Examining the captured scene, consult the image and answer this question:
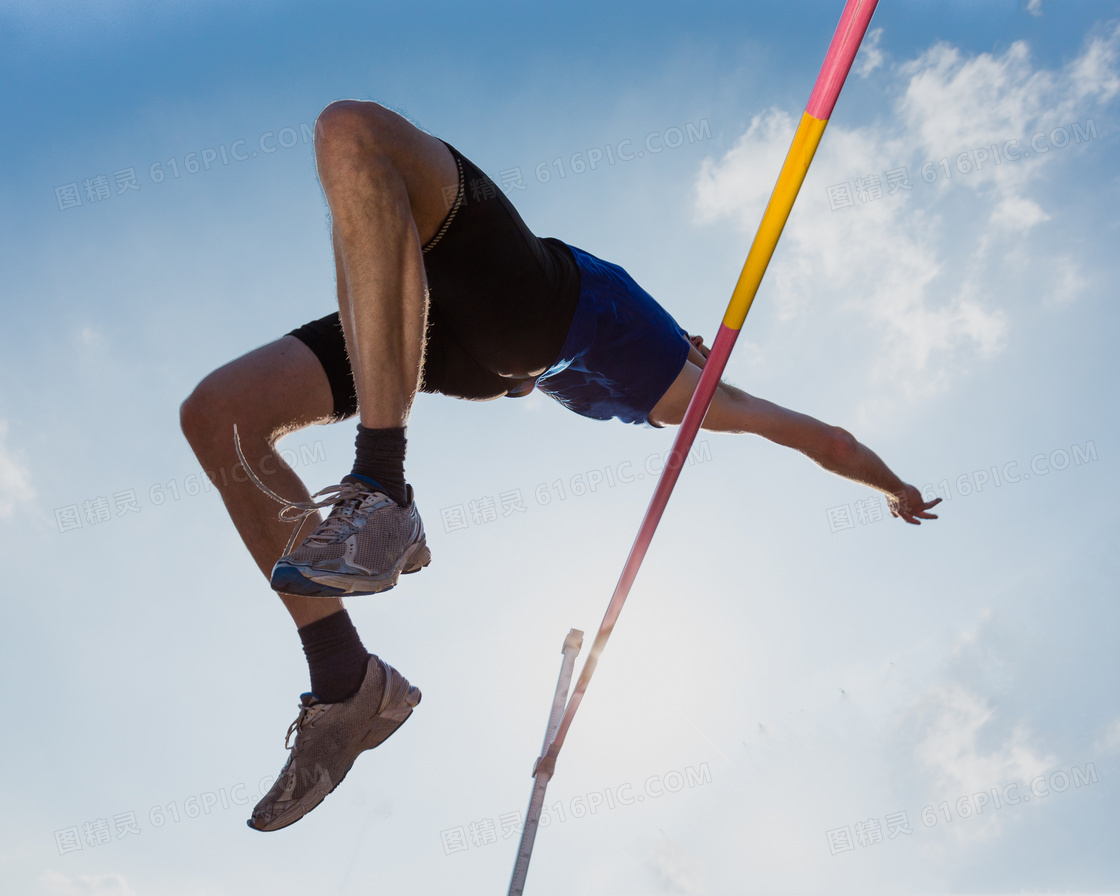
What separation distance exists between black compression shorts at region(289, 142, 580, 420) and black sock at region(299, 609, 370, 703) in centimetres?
53

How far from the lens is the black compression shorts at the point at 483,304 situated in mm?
1498

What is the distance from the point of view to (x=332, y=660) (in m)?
1.66

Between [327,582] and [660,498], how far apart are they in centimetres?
118

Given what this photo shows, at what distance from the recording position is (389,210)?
1257 mm

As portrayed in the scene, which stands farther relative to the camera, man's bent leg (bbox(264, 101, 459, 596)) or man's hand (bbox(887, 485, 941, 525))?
man's hand (bbox(887, 485, 941, 525))

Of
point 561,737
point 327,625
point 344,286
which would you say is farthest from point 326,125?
point 561,737

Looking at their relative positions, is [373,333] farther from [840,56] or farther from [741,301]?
[840,56]

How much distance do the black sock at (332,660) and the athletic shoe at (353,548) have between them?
43 cm

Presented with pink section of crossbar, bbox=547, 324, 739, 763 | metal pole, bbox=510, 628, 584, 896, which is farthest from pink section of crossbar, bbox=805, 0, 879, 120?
metal pole, bbox=510, 628, 584, 896

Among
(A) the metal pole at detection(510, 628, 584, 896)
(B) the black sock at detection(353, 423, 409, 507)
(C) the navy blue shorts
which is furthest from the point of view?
(A) the metal pole at detection(510, 628, 584, 896)

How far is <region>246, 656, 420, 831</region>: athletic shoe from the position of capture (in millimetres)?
1604

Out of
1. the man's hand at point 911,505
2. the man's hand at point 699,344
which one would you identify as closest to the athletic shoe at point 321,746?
the man's hand at point 699,344

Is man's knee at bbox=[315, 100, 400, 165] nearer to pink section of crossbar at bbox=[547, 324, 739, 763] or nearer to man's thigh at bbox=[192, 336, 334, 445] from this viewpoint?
man's thigh at bbox=[192, 336, 334, 445]

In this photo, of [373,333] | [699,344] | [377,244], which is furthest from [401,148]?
[699,344]
